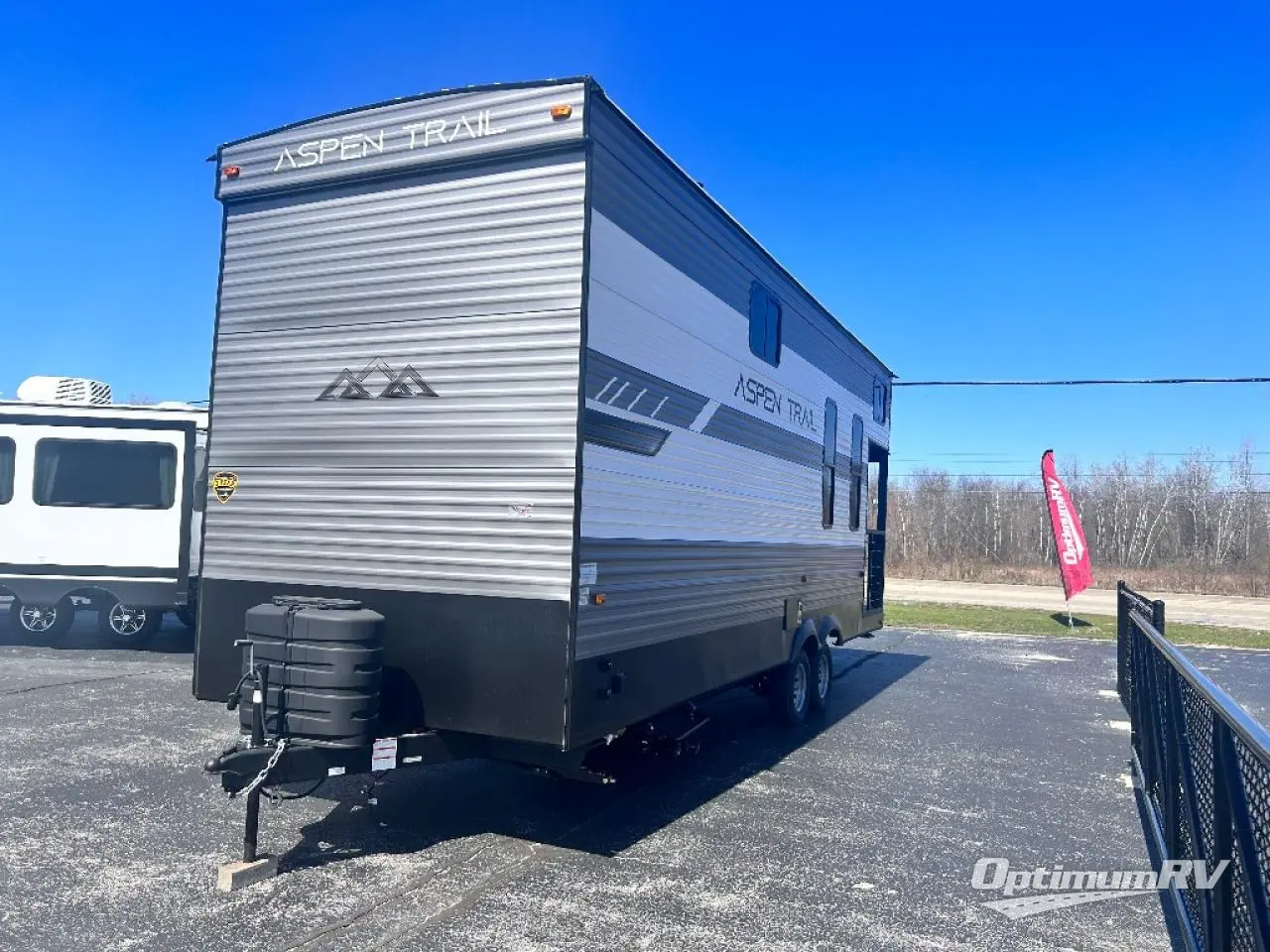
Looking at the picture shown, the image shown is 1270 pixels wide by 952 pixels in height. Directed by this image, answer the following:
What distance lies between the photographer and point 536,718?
482cm

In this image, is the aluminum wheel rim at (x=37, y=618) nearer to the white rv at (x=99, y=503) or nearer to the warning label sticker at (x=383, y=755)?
the white rv at (x=99, y=503)

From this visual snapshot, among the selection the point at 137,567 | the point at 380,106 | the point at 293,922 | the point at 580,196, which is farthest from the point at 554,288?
the point at 137,567

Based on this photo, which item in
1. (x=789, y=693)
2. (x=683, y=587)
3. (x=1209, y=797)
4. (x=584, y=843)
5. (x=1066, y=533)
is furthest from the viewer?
(x=1066, y=533)

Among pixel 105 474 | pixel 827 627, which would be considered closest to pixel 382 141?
pixel 827 627

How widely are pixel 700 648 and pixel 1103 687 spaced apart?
27.6ft

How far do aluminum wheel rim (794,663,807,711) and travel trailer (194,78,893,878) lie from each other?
111 inches

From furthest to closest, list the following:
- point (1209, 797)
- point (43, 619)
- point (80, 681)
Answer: point (43, 619)
point (80, 681)
point (1209, 797)

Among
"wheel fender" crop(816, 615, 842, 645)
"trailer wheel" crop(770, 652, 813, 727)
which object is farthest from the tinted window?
"trailer wheel" crop(770, 652, 813, 727)

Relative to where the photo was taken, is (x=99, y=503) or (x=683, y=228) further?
(x=99, y=503)

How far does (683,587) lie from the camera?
611 cm

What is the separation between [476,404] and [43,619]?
11069 mm

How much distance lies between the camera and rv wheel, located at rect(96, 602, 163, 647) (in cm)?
1298

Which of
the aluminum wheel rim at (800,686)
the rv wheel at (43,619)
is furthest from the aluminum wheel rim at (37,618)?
the aluminum wheel rim at (800,686)

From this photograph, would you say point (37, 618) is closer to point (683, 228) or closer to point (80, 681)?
point (80, 681)
